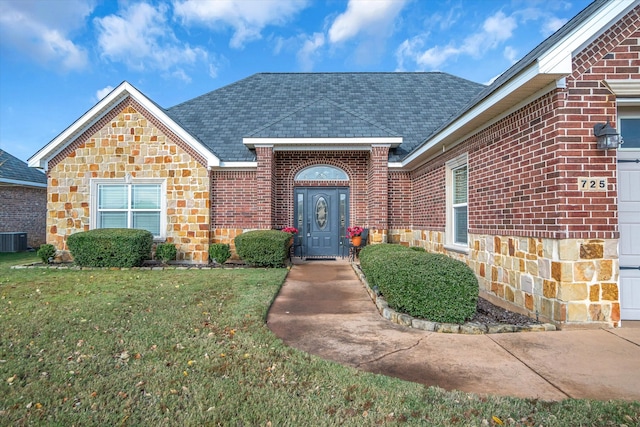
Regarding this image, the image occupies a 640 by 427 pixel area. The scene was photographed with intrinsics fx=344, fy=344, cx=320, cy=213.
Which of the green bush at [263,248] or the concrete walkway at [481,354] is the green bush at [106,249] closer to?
the green bush at [263,248]

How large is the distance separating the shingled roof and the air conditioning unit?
365 inches

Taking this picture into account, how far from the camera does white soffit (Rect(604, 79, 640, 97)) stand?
14.4 ft

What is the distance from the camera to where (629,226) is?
181 inches

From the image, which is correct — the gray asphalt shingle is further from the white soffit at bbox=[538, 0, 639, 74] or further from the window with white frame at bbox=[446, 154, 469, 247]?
the white soffit at bbox=[538, 0, 639, 74]

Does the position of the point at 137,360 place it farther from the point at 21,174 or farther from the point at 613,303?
the point at 21,174

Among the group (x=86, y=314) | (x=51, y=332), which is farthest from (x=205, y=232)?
(x=51, y=332)

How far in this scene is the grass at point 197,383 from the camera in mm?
2326

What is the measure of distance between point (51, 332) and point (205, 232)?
622 cm

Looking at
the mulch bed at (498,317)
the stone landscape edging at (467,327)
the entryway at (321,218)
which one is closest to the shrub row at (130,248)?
the entryway at (321,218)

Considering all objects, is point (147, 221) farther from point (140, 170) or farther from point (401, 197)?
point (401, 197)

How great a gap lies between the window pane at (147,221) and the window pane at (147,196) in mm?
211

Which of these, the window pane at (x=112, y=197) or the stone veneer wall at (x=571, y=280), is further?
the window pane at (x=112, y=197)

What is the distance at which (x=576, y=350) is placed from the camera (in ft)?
11.8

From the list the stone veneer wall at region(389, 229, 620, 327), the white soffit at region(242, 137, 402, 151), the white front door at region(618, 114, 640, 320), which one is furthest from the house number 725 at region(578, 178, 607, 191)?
→ the white soffit at region(242, 137, 402, 151)
